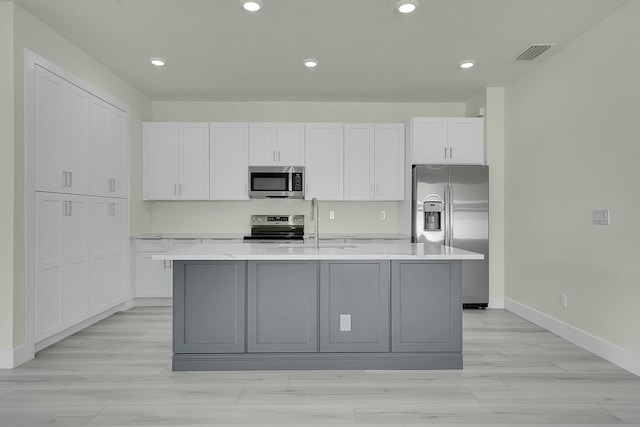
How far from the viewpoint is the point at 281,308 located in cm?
305

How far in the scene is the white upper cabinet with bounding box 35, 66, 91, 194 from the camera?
133 inches

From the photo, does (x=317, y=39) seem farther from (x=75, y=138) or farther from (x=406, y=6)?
(x=75, y=138)

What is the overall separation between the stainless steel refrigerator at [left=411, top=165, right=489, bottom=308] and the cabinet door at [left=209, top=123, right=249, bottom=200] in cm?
224

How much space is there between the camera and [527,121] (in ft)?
14.9

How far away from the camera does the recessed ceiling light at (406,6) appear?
3.02 metres

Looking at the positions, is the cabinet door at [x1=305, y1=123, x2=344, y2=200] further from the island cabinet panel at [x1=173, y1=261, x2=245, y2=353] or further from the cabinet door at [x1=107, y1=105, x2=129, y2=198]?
the island cabinet panel at [x1=173, y1=261, x2=245, y2=353]

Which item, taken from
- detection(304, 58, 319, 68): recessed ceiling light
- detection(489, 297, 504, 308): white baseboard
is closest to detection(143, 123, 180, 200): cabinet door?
detection(304, 58, 319, 68): recessed ceiling light

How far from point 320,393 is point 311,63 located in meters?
3.09

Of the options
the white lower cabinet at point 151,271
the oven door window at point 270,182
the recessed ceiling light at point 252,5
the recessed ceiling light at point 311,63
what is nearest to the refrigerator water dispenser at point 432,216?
the oven door window at point 270,182

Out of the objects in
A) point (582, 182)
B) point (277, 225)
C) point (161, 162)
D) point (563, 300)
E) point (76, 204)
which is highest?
point (161, 162)

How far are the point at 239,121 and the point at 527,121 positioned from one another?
11.9 ft

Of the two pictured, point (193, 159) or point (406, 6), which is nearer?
point (406, 6)

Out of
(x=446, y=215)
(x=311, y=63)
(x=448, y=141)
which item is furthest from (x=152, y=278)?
(x=448, y=141)

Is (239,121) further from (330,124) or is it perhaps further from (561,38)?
(561,38)
